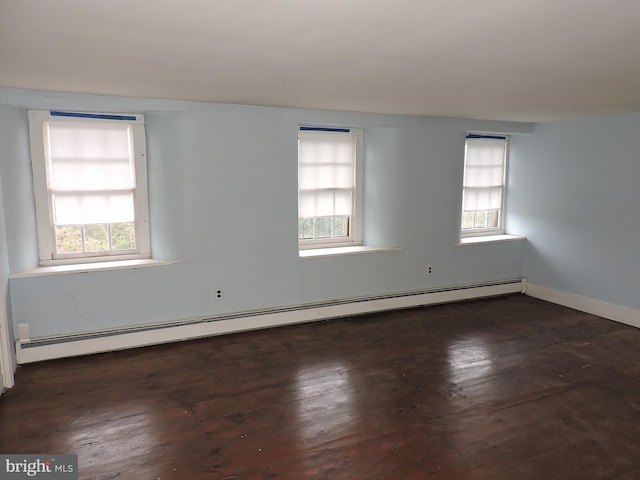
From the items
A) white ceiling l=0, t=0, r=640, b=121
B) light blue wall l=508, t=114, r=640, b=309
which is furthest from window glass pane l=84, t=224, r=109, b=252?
light blue wall l=508, t=114, r=640, b=309

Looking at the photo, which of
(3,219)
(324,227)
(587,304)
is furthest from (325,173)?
(587,304)

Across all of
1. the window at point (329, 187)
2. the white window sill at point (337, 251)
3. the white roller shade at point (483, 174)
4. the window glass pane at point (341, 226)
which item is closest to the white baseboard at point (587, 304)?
the white roller shade at point (483, 174)

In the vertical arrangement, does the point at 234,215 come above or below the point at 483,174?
below

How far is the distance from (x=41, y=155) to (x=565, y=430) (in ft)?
15.6

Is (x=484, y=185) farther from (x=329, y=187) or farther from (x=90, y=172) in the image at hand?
(x=90, y=172)

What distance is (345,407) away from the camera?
323cm

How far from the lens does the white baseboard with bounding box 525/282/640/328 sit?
5.07 meters

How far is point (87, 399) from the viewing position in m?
3.31

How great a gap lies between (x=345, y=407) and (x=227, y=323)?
1.85 metres

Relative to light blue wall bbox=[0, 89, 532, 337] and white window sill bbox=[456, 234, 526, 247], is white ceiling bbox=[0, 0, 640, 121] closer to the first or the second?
light blue wall bbox=[0, 89, 532, 337]

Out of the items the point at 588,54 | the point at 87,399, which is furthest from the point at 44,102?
the point at 588,54

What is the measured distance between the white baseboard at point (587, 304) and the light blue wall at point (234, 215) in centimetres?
156

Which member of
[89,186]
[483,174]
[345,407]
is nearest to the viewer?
[345,407]

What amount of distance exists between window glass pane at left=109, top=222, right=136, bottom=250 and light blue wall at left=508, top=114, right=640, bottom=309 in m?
5.18
